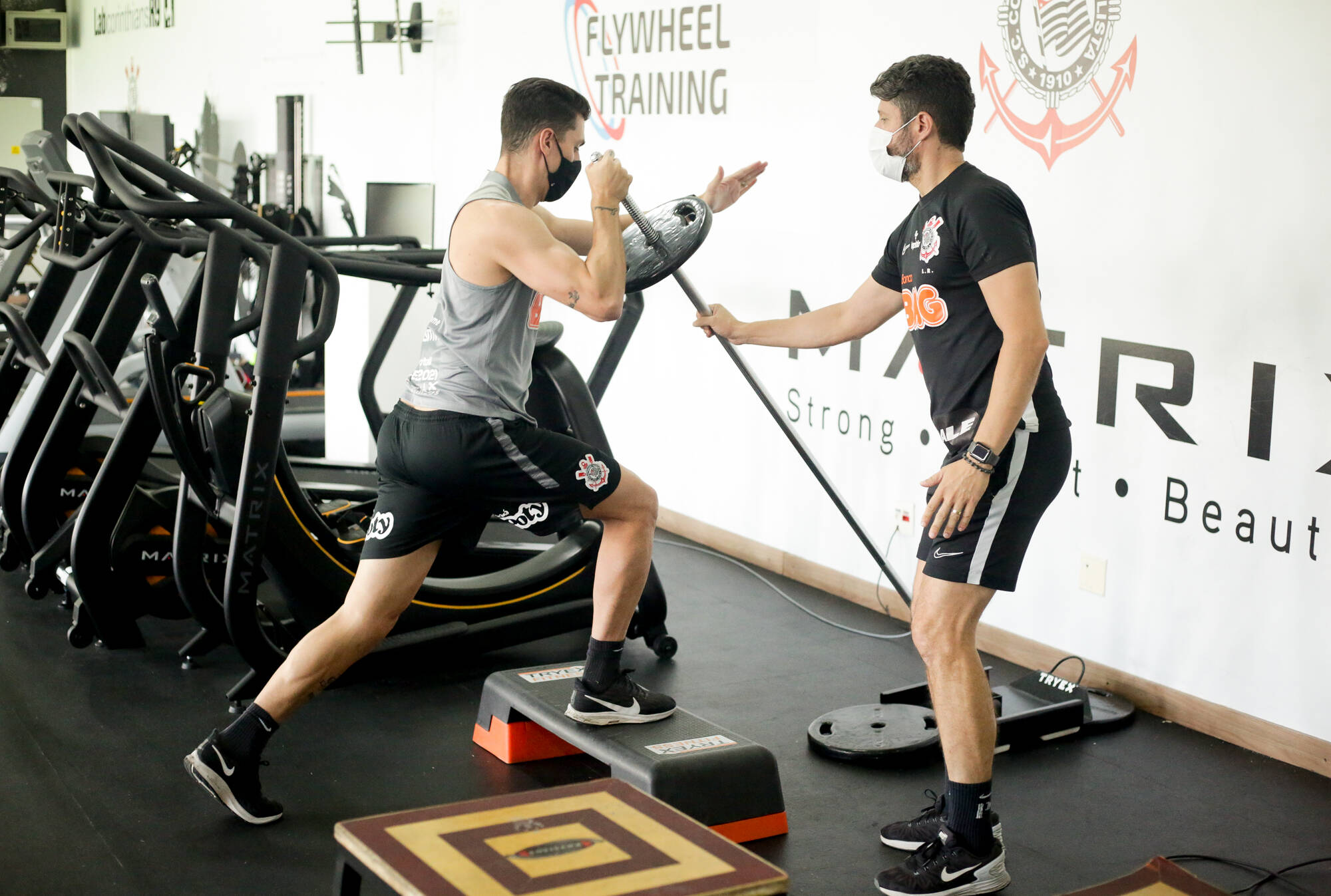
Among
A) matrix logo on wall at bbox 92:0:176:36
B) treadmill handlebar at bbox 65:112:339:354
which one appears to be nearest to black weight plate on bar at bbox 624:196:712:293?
treadmill handlebar at bbox 65:112:339:354

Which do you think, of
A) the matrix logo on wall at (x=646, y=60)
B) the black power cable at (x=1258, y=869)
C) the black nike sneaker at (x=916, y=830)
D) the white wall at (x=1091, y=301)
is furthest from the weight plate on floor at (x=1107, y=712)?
the matrix logo on wall at (x=646, y=60)

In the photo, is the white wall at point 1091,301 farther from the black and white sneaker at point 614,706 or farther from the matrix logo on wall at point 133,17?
the matrix logo on wall at point 133,17

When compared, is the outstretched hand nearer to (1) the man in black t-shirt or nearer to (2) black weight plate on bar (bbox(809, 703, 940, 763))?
(1) the man in black t-shirt

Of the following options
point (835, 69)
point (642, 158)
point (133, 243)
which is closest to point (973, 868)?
point (835, 69)

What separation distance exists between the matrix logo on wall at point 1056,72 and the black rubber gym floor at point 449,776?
1812 millimetres

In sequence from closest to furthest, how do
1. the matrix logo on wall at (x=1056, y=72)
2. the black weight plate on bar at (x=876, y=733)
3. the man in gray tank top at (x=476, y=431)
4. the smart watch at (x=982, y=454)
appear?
the smart watch at (x=982, y=454), the man in gray tank top at (x=476, y=431), the black weight plate on bar at (x=876, y=733), the matrix logo on wall at (x=1056, y=72)

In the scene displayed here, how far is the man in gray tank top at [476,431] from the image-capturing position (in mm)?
2934

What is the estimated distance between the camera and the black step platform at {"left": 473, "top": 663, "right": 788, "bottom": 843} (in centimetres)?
301

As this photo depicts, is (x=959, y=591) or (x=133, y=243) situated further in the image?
(x=133, y=243)

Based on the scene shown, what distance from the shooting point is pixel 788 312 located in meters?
5.48

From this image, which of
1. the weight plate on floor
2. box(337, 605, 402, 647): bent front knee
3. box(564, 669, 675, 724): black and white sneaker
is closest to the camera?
box(337, 605, 402, 647): bent front knee

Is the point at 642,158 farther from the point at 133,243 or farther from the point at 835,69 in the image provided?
the point at 133,243

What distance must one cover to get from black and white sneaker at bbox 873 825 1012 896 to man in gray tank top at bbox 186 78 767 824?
1.03 m

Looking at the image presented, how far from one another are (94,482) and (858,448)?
2.76 meters
